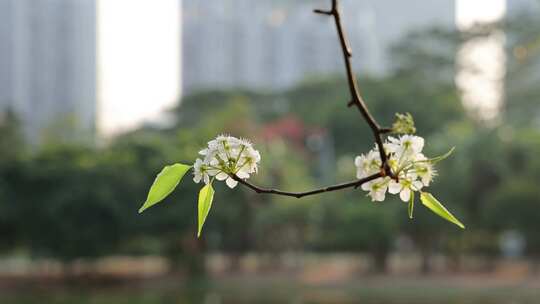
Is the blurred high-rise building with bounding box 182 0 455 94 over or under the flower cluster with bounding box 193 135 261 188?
over

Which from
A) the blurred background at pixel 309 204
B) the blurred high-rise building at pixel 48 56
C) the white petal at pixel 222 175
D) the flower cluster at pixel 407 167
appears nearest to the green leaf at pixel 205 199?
the white petal at pixel 222 175

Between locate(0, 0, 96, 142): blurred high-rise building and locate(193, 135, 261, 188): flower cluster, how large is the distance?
48.4 metres

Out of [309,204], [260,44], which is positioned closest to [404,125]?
[309,204]

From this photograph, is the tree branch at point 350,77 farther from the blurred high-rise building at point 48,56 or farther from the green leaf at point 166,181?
the blurred high-rise building at point 48,56

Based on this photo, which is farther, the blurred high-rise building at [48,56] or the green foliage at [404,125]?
the blurred high-rise building at [48,56]

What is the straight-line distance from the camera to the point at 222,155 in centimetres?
100

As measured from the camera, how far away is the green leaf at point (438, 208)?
0.88 metres

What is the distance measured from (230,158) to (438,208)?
0.24 metres

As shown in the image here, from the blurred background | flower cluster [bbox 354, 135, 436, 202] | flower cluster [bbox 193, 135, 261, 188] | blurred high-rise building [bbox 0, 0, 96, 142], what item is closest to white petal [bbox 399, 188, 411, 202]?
flower cluster [bbox 354, 135, 436, 202]

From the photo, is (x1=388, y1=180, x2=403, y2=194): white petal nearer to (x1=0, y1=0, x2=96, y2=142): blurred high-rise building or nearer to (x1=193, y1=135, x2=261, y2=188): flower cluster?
(x1=193, y1=135, x2=261, y2=188): flower cluster

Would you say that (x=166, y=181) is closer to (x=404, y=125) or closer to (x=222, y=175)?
(x=222, y=175)

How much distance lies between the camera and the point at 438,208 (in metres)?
0.90

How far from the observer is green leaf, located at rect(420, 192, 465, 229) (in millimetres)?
882

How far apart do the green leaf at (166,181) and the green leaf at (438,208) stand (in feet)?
0.82
